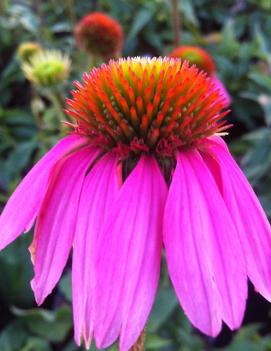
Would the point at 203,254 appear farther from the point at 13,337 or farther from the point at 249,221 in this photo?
the point at 13,337

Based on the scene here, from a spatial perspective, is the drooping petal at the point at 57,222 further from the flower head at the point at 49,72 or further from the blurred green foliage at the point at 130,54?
the flower head at the point at 49,72

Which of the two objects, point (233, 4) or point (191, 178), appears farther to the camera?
point (233, 4)

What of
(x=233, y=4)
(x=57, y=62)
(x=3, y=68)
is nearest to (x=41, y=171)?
(x=57, y=62)

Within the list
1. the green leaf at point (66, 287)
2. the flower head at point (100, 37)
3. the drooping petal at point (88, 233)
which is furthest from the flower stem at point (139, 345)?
the flower head at point (100, 37)

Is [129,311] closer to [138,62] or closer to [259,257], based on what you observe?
[259,257]

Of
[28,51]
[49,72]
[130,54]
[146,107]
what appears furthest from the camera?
[130,54]

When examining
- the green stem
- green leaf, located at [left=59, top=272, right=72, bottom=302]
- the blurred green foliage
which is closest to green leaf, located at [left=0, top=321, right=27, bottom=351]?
the blurred green foliage

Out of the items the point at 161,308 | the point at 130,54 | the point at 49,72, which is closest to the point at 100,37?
the point at 49,72

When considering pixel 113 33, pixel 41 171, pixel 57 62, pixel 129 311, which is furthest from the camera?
pixel 113 33
